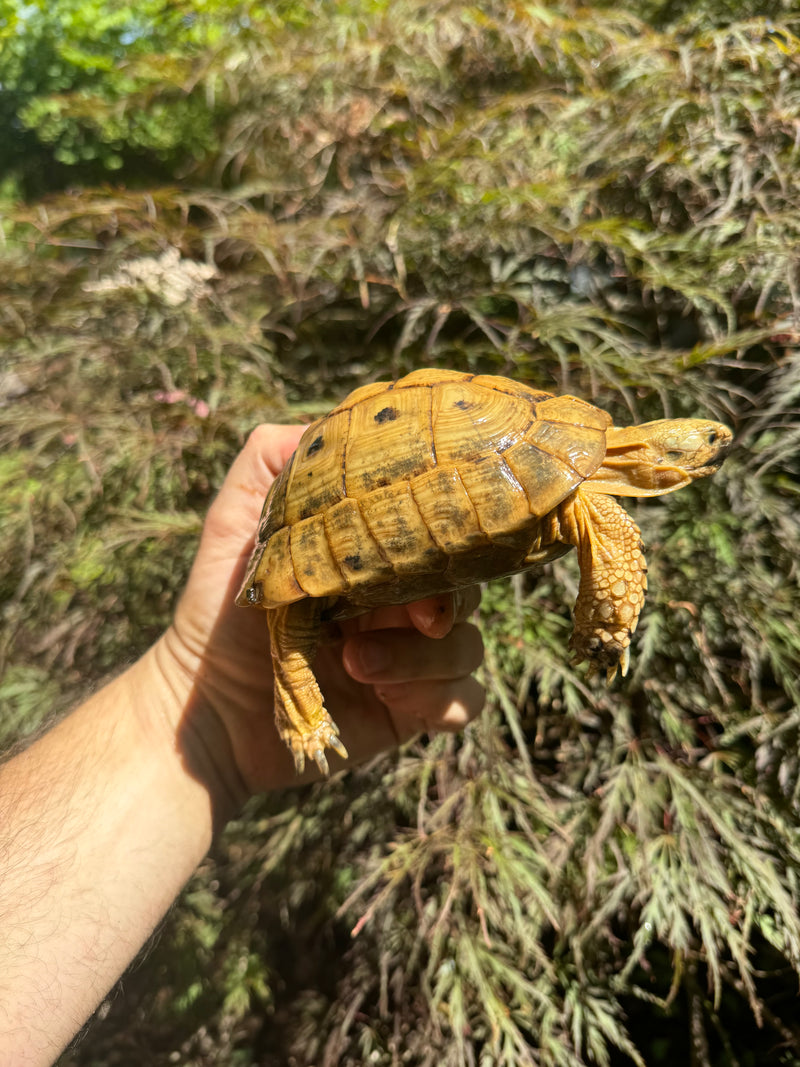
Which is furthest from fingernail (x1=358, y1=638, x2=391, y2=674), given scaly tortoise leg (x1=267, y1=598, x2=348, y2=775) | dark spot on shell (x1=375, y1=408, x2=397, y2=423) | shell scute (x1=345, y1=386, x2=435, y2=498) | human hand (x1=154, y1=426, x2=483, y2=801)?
dark spot on shell (x1=375, y1=408, x2=397, y2=423)

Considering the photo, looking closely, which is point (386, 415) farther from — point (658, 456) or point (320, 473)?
point (658, 456)

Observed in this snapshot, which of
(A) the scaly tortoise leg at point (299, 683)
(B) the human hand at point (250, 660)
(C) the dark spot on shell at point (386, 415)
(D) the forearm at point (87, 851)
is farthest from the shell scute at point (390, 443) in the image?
(D) the forearm at point (87, 851)

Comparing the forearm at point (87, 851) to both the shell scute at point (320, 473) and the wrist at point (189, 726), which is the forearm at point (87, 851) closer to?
the wrist at point (189, 726)

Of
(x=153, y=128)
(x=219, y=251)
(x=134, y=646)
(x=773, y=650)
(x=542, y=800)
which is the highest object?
(x=153, y=128)

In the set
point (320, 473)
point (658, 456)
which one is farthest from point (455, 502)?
point (658, 456)

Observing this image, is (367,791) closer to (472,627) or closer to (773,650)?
(472,627)

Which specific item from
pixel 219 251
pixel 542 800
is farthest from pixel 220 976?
pixel 219 251

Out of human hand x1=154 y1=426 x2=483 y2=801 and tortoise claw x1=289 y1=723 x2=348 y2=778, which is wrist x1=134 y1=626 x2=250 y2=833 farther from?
tortoise claw x1=289 y1=723 x2=348 y2=778
